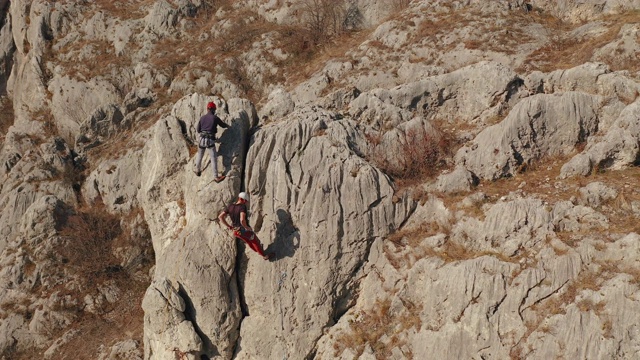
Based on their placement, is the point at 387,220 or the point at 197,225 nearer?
the point at 387,220

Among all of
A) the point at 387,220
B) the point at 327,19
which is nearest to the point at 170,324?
the point at 387,220

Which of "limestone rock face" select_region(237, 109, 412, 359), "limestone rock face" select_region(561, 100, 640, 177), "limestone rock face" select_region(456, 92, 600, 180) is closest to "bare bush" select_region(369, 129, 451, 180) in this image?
"limestone rock face" select_region(237, 109, 412, 359)

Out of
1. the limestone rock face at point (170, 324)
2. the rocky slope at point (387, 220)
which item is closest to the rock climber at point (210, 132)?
the rocky slope at point (387, 220)

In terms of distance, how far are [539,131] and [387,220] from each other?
6765 millimetres

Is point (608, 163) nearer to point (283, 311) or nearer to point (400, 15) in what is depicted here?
point (283, 311)

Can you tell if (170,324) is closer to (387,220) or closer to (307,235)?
(307,235)

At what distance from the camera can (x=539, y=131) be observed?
16109 mm

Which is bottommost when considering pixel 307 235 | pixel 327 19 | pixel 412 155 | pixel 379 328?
pixel 379 328

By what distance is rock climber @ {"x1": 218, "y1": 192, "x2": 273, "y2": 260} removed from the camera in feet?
49.2

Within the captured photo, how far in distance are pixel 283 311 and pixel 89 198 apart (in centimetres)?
2040

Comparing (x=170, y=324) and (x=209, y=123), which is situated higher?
(x=209, y=123)

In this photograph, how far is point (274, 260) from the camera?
51.5ft

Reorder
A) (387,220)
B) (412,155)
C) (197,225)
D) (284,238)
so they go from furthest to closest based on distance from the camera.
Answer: (412,155)
(197,225)
(284,238)
(387,220)

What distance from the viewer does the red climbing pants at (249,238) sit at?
15.0m
